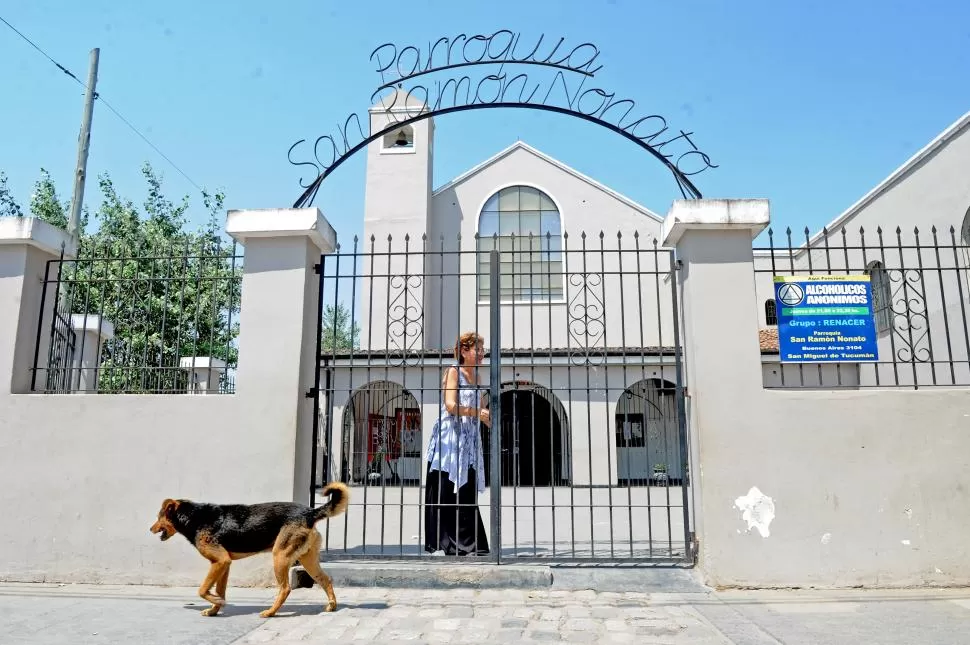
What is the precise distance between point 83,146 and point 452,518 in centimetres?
1242

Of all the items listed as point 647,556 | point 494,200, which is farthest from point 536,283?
point 647,556

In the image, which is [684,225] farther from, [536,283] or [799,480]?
[536,283]

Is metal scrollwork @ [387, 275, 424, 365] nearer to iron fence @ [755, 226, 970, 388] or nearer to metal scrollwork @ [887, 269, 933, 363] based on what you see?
metal scrollwork @ [887, 269, 933, 363]

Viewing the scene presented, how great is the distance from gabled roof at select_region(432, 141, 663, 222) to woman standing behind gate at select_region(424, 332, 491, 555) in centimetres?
1584

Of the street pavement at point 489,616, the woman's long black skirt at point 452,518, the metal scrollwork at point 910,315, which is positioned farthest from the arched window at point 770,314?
the woman's long black skirt at point 452,518

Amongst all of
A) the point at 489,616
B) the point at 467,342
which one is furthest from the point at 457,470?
the point at 489,616

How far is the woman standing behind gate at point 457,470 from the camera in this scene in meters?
5.77

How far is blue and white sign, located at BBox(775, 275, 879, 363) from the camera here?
18.5 ft

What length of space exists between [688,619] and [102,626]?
3.58m

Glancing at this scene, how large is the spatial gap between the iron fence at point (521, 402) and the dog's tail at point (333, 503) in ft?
1.32

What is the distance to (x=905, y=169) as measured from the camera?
12875 millimetres

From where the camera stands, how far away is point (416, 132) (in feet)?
69.3

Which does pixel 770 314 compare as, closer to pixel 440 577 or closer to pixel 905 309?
pixel 905 309

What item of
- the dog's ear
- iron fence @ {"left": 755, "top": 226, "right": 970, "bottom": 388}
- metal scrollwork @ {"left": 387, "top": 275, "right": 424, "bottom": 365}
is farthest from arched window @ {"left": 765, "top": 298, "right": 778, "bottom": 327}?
the dog's ear
